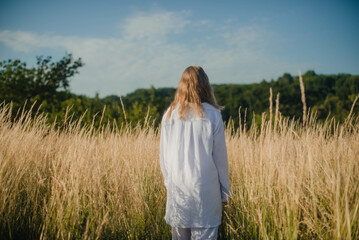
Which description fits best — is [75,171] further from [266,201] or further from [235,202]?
[266,201]

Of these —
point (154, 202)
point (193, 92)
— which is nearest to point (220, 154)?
point (193, 92)

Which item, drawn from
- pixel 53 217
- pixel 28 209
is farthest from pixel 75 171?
pixel 28 209

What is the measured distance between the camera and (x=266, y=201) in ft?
7.32

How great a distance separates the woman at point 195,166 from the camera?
6.15ft

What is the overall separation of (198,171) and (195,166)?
0.05 m

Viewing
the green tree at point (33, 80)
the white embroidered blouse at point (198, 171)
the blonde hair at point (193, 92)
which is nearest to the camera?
the white embroidered blouse at point (198, 171)

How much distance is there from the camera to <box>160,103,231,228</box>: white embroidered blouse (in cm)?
187

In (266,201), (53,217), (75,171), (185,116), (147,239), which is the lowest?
(147,239)

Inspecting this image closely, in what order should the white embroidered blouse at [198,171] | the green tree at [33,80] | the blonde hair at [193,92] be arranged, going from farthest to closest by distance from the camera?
the green tree at [33,80] → the blonde hair at [193,92] → the white embroidered blouse at [198,171]

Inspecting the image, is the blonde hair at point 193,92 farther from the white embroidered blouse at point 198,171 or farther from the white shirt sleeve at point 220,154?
the white shirt sleeve at point 220,154

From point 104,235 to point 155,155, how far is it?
150 cm

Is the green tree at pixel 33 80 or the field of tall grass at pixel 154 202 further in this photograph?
the green tree at pixel 33 80

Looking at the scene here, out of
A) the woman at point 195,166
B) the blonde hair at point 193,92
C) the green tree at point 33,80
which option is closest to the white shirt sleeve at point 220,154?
the woman at point 195,166

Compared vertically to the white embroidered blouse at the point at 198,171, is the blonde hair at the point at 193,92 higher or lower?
higher
